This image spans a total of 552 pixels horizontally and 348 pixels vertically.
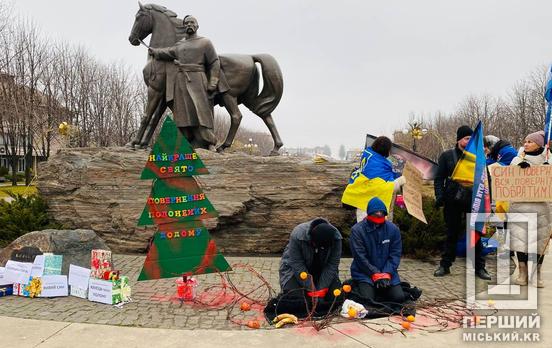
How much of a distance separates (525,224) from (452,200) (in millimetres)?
949

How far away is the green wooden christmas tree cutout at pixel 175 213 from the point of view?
5270 mm

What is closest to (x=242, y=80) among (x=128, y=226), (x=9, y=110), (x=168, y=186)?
(x=128, y=226)

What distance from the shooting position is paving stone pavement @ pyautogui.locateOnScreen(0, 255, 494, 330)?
4.29 m

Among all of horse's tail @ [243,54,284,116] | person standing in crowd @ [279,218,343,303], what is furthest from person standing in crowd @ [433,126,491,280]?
horse's tail @ [243,54,284,116]

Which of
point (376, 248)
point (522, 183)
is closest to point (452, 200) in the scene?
point (522, 183)

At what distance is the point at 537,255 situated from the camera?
5.65 metres

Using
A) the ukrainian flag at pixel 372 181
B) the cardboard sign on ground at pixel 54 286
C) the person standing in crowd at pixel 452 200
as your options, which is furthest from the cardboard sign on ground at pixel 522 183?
the cardboard sign on ground at pixel 54 286

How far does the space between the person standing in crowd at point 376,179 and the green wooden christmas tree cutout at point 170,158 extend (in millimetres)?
2189

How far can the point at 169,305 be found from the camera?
4.80 m

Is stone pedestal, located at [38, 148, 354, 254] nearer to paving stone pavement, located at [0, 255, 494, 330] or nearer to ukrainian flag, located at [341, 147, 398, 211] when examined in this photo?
paving stone pavement, located at [0, 255, 494, 330]

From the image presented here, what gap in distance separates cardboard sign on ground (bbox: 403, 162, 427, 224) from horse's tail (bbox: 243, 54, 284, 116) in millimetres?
4279

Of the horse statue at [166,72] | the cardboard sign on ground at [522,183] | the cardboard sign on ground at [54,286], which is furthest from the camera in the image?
the horse statue at [166,72]

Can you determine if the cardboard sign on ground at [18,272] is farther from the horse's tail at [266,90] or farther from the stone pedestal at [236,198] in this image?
the horse's tail at [266,90]

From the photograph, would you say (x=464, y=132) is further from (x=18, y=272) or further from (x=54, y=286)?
(x=18, y=272)
